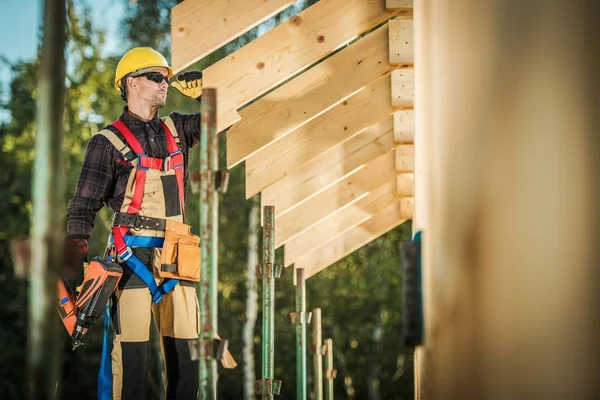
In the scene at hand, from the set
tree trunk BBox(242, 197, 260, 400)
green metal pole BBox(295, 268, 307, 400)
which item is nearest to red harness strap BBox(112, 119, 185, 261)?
green metal pole BBox(295, 268, 307, 400)

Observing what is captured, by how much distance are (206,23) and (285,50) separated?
3.30 feet

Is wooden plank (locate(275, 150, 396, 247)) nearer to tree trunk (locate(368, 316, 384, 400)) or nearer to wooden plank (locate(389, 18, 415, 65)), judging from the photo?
wooden plank (locate(389, 18, 415, 65))

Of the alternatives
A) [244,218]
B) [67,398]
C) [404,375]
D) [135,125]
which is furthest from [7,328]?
[135,125]

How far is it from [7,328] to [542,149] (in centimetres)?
2267

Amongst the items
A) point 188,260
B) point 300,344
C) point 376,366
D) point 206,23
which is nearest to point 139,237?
point 188,260

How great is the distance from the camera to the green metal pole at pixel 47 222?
2.14 m

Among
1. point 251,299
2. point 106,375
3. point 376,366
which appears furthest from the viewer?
point 376,366

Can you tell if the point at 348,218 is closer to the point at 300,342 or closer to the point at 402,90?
the point at 300,342

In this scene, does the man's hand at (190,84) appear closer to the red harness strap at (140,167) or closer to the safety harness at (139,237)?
the red harness strap at (140,167)

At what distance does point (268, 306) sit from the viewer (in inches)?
341

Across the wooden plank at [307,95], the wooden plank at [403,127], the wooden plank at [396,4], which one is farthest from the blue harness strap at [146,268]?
the wooden plank at [403,127]

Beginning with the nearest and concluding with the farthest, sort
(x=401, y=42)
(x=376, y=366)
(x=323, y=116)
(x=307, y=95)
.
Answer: (x=307, y=95) → (x=401, y=42) → (x=323, y=116) → (x=376, y=366)

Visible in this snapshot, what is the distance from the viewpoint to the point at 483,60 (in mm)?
2193

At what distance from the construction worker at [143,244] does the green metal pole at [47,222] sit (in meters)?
3.41
